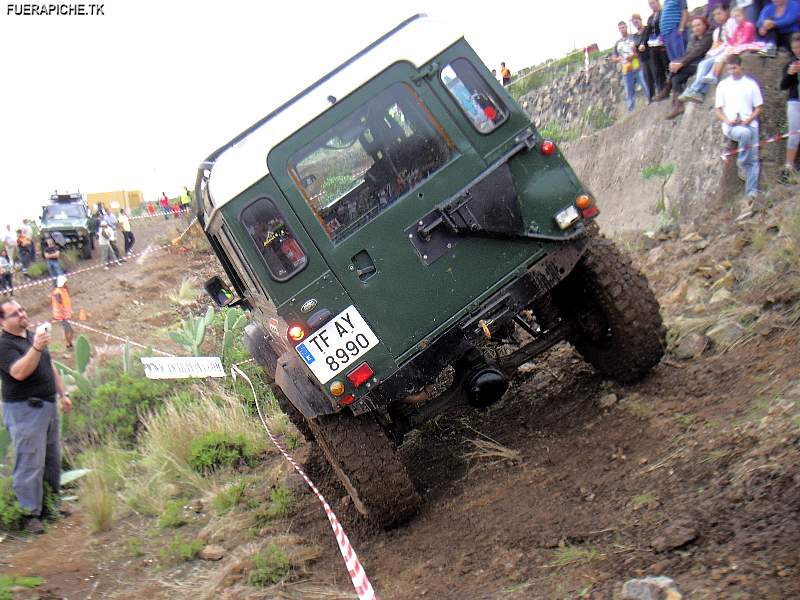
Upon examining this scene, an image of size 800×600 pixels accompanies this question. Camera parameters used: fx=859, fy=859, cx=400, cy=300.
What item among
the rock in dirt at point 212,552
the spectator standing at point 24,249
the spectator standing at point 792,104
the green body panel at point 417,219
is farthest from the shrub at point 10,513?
the spectator standing at point 24,249

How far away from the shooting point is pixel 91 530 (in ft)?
23.4

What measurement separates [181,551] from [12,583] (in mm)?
1151

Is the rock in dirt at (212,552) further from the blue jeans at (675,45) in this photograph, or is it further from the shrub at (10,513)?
the blue jeans at (675,45)

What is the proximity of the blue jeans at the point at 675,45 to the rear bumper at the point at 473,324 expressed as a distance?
6.82 m

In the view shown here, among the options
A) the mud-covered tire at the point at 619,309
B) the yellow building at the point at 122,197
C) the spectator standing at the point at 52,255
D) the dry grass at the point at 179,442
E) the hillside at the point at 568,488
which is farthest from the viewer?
the yellow building at the point at 122,197

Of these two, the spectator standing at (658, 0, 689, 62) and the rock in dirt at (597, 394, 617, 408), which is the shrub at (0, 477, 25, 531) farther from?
the spectator standing at (658, 0, 689, 62)

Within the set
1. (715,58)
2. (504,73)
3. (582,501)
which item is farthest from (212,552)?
(504,73)

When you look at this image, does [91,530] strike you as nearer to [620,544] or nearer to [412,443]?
[412,443]

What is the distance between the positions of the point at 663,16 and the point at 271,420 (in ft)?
24.0

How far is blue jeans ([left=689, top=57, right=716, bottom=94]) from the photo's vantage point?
32.4 ft

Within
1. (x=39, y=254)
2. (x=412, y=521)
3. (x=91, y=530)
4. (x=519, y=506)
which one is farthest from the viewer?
(x=39, y=254)

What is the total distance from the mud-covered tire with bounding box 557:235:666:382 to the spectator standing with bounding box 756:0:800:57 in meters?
4.31

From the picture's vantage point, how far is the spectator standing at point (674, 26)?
11281mm

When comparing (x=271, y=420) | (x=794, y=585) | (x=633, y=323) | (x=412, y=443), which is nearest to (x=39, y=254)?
(x=271, y=420)
